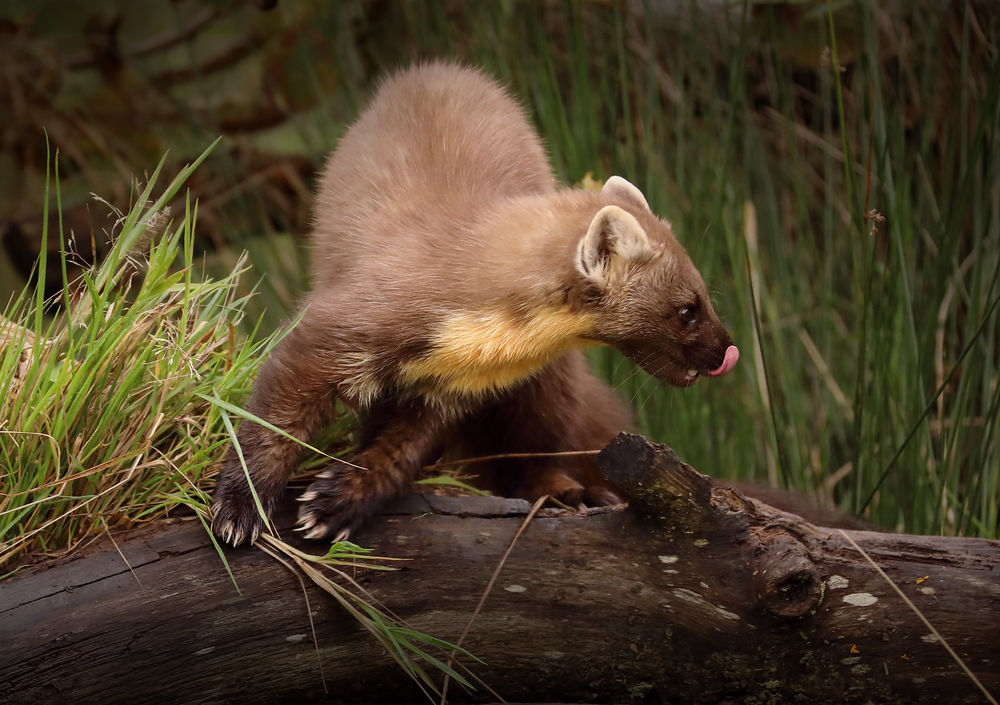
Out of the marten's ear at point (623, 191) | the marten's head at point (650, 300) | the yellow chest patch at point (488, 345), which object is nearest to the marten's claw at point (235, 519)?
the yellow chest patch at point (488, 345)

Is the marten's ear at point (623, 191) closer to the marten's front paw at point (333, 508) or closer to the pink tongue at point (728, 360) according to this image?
the pink tongue at point (728, 360)

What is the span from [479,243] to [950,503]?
2086mm

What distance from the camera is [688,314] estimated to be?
8.31ft

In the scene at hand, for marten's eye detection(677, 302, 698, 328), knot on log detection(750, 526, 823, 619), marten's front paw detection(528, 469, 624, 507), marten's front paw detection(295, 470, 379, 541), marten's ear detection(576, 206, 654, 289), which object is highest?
marten's ear detection(576, 206, 654, 289)

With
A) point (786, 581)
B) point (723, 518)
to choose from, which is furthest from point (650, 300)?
point (786, 581)

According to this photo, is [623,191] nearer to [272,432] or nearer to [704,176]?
[272,432]

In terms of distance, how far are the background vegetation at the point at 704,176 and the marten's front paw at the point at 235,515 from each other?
17 cm

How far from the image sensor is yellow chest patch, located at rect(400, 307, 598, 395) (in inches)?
96.6

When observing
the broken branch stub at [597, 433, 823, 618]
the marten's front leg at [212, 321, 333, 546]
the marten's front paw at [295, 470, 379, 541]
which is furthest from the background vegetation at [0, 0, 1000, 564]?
the broken branch stub at [597, 433, 823, 618]

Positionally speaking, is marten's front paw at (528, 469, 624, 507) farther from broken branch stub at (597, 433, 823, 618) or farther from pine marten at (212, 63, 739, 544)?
broken branch stub at (597, 433, 823, 618)

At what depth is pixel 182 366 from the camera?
99.0 inches

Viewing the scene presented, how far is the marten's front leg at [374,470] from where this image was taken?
236 centimetres

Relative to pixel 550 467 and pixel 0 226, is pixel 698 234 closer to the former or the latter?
pixel 550 467

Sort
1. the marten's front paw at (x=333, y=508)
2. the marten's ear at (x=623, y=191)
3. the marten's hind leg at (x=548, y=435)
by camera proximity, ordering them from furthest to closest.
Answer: the marten's hind leg at (x=548, y=435) < the marten's ear at (x=623, y=191) < the marten's front paw at (x=333, y=508)
